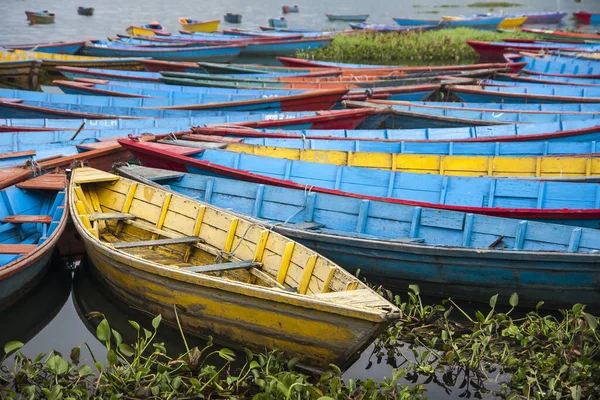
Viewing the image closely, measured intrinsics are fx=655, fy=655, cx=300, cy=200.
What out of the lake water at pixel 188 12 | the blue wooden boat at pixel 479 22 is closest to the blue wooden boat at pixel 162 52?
the lake water at pixel 188 12

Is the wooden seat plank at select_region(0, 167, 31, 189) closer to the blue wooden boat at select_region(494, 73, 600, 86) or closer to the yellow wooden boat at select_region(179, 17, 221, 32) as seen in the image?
the blue wooden boat at select_region(494, 73, 600, 86)

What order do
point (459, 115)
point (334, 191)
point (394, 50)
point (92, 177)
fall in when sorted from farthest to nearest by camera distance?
point (394, 50) → point (459, 115) → point (92, 177) → point (334, 191)

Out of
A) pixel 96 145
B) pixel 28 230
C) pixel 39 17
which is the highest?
pixel 39 17

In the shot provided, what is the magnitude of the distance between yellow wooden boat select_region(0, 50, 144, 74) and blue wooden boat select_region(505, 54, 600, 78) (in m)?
11.3

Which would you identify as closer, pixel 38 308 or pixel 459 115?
pixel 38 308

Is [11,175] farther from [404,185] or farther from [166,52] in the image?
[166,52]

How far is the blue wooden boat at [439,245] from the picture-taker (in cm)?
686

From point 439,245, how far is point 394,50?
708 inches

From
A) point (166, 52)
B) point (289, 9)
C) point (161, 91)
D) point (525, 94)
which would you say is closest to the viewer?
point (525, 94)

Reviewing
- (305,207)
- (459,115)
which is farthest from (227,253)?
(459,115)

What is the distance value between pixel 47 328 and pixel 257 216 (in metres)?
2.80

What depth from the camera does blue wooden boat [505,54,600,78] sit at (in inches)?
736

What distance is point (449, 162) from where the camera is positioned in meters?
9.51

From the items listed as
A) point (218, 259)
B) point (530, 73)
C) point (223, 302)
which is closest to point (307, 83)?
point (530, 73)
